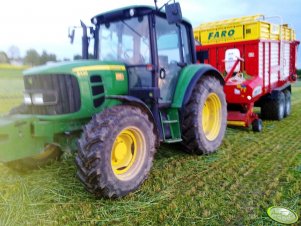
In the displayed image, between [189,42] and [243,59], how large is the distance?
8.19 ft

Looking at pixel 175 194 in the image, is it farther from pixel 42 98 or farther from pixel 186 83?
pixel 42 98

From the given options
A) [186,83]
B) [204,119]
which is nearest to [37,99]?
[186,83]

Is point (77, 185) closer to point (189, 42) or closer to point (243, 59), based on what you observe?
point (189, 42)

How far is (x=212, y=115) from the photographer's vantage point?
5.42 metres

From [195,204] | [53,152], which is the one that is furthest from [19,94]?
[195,204]

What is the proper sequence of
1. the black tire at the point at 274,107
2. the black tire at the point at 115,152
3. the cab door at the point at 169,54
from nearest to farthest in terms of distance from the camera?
the black tire at the point at 115,152 < the cab door at the point at 169,54 < the black tire at the point at 274,107

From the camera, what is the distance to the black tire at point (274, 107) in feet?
25.5

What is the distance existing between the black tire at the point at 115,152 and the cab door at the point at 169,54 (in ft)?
2.87

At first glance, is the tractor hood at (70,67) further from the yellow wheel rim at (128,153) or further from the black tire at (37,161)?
the black tire at (37,161)

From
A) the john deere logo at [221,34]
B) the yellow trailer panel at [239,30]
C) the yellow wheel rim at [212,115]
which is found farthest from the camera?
the john deere logo at [221,34]

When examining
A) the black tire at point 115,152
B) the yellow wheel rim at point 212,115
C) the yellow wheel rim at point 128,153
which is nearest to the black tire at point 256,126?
the yellow wheel rim at point 212,115

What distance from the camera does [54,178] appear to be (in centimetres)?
392

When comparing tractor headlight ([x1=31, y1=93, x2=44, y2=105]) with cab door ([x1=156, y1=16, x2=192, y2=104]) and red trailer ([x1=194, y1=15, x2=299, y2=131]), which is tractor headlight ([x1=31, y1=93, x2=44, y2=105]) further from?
red trailer ([x1=194, y1=15, x2=299, y2=131])

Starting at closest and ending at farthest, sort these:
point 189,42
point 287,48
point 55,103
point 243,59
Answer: point 55,103
point 189,42
point 243,59
point 287,48
